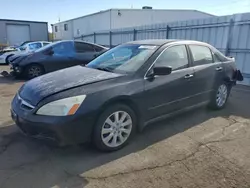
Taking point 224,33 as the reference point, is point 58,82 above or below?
below

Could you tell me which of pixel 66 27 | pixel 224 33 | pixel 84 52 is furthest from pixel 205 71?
pixel 66 27

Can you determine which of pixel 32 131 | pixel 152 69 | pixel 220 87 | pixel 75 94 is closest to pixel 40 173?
pixel 32 131

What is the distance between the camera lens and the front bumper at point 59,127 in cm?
274

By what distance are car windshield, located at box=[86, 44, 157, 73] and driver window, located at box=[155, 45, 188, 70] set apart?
0.20 meters

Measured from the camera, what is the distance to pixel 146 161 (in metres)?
2.95

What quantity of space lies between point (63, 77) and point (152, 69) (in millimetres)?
1380

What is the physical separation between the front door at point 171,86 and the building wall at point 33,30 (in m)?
31.1

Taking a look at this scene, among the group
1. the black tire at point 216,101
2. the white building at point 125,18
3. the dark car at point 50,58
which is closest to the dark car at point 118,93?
the black tire at point 216,101

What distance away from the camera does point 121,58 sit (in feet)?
12.8

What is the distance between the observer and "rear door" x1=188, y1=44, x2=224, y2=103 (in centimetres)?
423

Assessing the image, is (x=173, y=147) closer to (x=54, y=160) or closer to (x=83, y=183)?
(x=83, y=183)

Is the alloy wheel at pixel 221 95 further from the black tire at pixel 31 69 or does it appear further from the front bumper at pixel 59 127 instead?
the black tire at pixel 31 69

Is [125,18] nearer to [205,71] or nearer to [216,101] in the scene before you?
[216,101]

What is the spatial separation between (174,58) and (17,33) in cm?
3180
